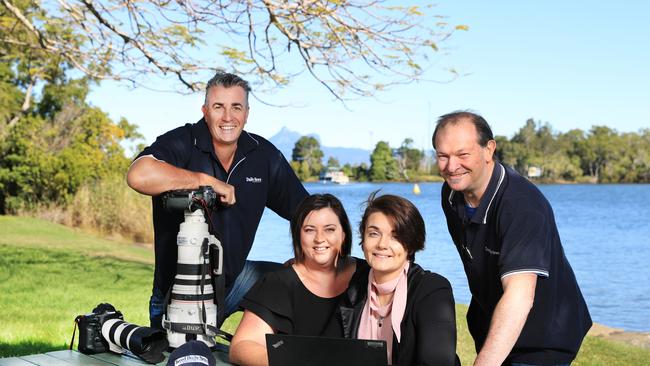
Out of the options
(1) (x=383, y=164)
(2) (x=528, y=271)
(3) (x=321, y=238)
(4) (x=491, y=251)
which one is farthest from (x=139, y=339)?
(1) (x=383, y=164)

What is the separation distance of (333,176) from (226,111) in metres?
68.4

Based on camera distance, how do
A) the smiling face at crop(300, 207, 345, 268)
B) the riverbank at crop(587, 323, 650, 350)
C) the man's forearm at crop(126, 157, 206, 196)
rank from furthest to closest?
the riverbank at crop(587, 323, 650, 350) < the man's forearm at crop(126, 157, 206, 196) < the smiling face at crop(300, 207, 345, 268)

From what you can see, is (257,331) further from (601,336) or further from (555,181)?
(555,181)

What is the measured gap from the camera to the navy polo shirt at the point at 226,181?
3.53 metres

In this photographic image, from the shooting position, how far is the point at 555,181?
78188mm

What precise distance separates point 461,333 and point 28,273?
Result: 5193mm

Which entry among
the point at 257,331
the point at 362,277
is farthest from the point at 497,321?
the point at 257,331

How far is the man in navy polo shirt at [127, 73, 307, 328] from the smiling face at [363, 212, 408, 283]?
0.94 m

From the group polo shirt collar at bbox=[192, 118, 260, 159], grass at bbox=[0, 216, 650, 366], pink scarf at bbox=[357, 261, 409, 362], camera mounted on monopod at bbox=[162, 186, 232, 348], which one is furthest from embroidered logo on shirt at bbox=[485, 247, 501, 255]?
grass at bbox=[0, 216, 650, 366]

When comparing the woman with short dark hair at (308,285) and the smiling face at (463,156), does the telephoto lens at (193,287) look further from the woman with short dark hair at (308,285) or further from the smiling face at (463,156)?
the smiling face at (463,156)

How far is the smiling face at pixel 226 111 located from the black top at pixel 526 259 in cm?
111

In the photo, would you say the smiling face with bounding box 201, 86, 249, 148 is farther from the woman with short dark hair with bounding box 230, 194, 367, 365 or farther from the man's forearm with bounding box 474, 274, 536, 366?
the man's forearm with bounding box 474, 274, 536, 366

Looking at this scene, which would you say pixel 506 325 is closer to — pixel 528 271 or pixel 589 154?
pixel 528 271

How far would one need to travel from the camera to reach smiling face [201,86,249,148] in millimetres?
3480
